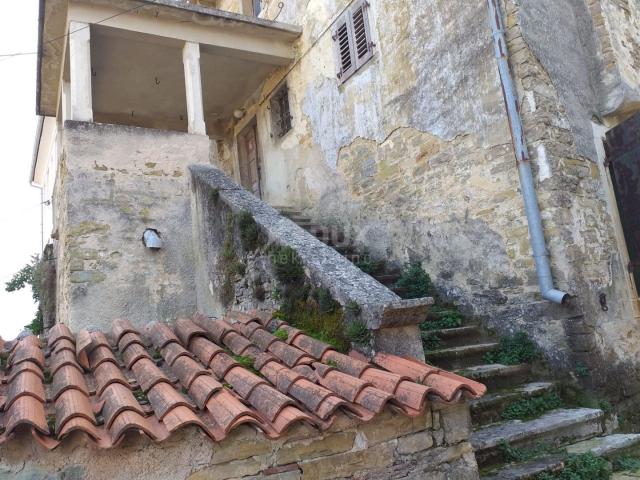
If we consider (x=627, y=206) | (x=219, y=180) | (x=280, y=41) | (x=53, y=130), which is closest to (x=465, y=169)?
(x=627, y=206)

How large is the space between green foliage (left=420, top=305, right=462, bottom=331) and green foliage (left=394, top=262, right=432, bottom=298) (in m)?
0.36

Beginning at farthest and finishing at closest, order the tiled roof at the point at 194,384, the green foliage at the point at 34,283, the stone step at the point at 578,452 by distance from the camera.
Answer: the green foliage at the point at 34,283 < the stone step at the point at 578,452 < the tiled roof at the point at 194,384

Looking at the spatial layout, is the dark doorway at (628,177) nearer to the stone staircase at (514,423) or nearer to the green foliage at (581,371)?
the green foliage at (581,371)

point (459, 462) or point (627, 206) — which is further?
point (627, 206)

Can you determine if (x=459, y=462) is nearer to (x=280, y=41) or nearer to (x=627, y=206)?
(x=627, y=206)

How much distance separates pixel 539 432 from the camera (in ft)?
12.1

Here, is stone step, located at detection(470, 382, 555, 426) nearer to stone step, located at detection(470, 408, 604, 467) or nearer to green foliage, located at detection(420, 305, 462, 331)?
stone step, located at detection(470, 408, 604, 467)

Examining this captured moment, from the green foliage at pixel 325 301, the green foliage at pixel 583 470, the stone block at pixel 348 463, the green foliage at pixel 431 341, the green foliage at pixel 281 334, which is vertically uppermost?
the green foliage at pixel 325 301

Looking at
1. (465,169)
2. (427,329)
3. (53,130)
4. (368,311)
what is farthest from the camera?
(53,130)

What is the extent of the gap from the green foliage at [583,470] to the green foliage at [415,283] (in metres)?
2.52

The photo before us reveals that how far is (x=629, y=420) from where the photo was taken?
4547mm

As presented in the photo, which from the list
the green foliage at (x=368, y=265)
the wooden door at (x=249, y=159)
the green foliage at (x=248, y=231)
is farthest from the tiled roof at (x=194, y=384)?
the wooden door at (x=249, y=159)

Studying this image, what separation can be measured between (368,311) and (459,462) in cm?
99

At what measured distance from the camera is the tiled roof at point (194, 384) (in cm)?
221
